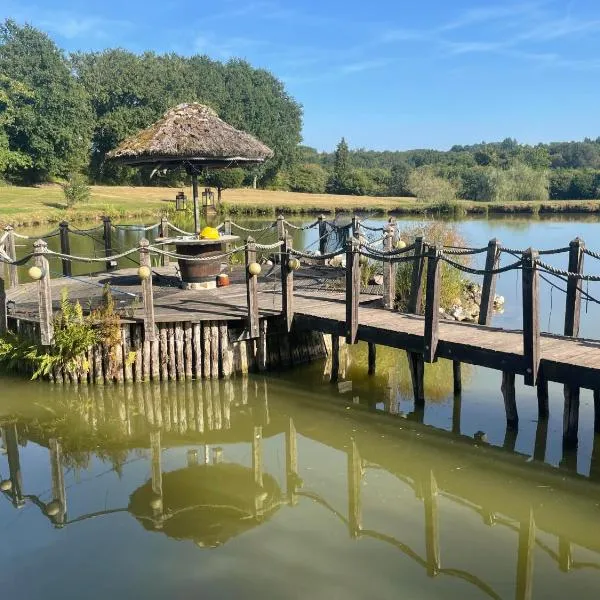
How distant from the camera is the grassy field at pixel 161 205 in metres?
44.7

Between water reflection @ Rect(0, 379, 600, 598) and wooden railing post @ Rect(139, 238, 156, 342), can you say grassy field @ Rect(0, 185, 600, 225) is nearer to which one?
wooden railing post @ Rect(139, 238, 156, 342)

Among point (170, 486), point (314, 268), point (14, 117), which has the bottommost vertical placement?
point (170, 486)

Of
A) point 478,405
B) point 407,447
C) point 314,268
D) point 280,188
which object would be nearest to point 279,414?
point 407,447

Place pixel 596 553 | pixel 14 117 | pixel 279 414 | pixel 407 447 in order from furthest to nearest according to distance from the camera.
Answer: pixel 14 117 → pixel 279 414 → pixel 407 447 → pixel 596 553

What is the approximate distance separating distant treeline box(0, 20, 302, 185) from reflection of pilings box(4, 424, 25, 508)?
46.3m

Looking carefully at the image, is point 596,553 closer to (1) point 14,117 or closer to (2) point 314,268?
(2) point 314,268

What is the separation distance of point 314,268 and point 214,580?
35.0 feet

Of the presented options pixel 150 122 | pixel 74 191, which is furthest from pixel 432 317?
pixel 150 122

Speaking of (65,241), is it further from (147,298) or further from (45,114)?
(45,114)

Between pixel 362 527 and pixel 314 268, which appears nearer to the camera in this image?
pixel 362 527

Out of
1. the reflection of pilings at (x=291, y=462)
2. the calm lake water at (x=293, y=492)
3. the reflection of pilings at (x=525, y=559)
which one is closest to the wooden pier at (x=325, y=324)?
the calm lake water at (x=293, y=492)

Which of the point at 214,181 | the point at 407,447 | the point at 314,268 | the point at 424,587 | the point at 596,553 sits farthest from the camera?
the point at 214,181

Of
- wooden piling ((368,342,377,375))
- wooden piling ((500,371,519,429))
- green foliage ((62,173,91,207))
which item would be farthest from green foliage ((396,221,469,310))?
green foliage ((62,173,91,207))

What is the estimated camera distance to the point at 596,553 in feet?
21.3
